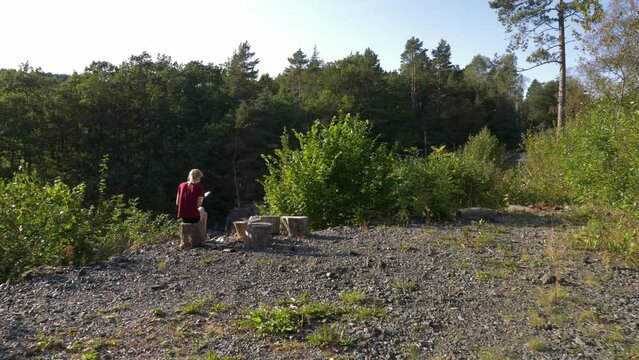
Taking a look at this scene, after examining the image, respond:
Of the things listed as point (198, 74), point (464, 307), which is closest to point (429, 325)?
point (464, 307)

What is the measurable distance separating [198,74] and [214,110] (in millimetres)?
5647

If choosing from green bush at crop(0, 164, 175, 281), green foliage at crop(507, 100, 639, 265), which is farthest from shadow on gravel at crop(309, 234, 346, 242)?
green foliage at crop(507, 100, 639, 265)

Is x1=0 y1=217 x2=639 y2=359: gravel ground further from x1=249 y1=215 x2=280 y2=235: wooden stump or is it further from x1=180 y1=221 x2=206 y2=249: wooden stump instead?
x1=249 y1=215 x2=280 y2=235: wooden stump

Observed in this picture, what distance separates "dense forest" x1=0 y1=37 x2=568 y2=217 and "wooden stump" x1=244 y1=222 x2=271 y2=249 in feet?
75.8

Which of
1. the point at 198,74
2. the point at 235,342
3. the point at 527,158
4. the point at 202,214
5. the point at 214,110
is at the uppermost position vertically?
the point at 198,74

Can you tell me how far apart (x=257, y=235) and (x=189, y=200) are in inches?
51.0

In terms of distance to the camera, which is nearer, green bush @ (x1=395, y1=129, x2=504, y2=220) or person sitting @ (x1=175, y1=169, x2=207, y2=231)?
person sitting @ (x1=175, y1=169, x2=207, y2=231)

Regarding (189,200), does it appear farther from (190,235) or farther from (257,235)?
(257,235)

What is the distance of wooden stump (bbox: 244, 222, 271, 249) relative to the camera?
309 inches

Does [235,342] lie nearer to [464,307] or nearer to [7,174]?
[464,307]

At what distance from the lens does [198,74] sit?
4828 centimetres

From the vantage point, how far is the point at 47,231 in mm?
7762

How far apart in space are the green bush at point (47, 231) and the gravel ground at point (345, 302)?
2.33ft

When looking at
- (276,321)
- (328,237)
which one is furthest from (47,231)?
(276,321)
